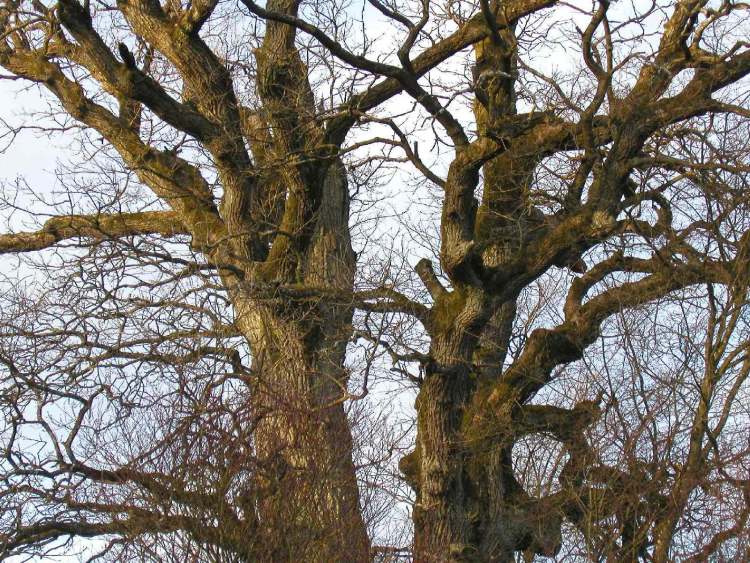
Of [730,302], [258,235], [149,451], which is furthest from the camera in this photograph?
[258,235]

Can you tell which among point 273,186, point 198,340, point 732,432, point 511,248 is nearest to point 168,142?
point 273,186

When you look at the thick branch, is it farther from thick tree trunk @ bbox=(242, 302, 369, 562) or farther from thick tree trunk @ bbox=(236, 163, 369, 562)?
thick tree trunk @ bbox=(242, 302, 369, 562)

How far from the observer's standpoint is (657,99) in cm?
899

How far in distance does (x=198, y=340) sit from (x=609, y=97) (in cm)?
408

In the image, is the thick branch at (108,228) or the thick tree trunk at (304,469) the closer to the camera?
the thick tree trunk at (304,469)

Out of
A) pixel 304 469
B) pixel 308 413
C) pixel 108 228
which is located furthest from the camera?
pixel 108 228

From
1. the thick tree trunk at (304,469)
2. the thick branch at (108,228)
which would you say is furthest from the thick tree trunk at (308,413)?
the thick branch at (108,228)

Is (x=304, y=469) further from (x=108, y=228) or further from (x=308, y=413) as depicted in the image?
(x=108, y=228)

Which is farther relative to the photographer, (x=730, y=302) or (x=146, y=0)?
(x=146, y=0)

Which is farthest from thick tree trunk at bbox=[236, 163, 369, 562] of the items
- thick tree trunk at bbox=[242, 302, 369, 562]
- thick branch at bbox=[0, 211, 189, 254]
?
thick branch at bbox=[0, 211, 189, 254]

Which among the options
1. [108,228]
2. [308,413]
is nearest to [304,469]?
[308,413]

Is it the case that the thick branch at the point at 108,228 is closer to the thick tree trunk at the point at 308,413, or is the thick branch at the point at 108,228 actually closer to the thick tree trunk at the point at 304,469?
the thick tree trunk at the point at 308,413

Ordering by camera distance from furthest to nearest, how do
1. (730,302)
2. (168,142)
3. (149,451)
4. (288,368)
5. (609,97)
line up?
(168,142) → (288,368) → (609,97) → (730,302) → (149,451)

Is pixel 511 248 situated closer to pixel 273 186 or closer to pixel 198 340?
pixel 273 186
